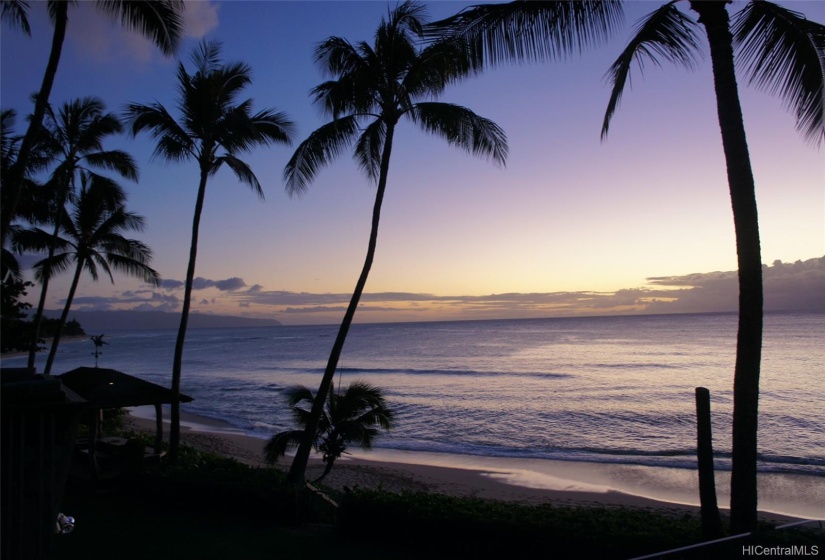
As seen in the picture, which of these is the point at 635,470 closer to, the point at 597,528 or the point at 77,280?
the point at 597,528

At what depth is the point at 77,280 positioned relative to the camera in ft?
61.5

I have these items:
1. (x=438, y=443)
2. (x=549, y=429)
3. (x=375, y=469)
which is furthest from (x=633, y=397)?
(x=375, y=469)

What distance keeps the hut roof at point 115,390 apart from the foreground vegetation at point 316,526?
4.86ft

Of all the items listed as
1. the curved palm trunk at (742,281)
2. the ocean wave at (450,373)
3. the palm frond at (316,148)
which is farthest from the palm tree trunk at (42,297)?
the ocean wave at (450,373)

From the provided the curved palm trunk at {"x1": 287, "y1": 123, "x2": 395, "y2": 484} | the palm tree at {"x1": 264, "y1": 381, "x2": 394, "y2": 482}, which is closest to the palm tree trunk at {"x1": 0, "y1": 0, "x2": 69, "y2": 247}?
the curved palm trunk at {"x1": 287, "y1": 123, "x2": 395, "y2": 484}

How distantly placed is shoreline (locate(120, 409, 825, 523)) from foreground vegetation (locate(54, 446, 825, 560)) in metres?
4.81

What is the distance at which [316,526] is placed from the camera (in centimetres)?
828

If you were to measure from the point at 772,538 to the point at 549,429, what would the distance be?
19.3 m

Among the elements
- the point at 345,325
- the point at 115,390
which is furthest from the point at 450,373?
the point at 115,390

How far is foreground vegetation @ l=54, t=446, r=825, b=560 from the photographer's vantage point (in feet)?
21.4

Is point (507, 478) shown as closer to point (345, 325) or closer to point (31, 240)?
point (345, 325)

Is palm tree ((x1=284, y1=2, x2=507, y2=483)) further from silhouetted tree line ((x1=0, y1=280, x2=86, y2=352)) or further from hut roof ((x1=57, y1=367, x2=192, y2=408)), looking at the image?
silhouetted tree line ((x1=0, y1=280, x2=86, y2=352))

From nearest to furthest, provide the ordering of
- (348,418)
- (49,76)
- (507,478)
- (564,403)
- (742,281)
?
(742,281) → (49,76) → (348,418) → (507,478) → (564,403)

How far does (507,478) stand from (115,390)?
1061 cm
